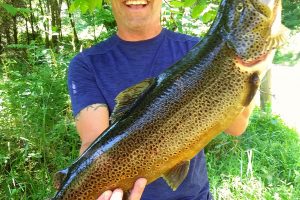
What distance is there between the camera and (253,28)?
2.26 metres

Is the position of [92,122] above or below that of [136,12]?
below

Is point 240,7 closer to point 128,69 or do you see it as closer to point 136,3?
point 136,3

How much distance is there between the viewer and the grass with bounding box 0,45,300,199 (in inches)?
198

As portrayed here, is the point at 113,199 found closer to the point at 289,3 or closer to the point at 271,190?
the point at 271,190

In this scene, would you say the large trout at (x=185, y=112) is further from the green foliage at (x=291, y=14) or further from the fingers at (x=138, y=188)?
the green foliage at (x=291, y=14)

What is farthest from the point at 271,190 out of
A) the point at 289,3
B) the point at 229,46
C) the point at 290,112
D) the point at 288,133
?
the point at 289,3

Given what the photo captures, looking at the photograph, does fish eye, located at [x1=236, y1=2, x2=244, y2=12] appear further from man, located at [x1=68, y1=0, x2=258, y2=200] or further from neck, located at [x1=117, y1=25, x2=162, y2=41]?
neck, located at [x1=117, y1=25, x2=162, y2=41]

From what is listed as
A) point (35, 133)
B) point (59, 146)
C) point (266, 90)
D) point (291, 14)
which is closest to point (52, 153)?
point (59, 146)

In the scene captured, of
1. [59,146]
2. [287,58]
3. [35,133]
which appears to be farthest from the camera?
[287,58]

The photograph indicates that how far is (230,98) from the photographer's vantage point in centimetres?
224

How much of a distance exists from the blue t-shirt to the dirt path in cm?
634

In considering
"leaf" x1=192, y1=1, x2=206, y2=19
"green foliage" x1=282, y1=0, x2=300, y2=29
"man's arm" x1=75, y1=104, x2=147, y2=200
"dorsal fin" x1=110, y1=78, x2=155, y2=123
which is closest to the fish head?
"dorsal fin" x1=110, y1=78, x2=155, y2=123

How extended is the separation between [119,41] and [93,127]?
0.69 metres

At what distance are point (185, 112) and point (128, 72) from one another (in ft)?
2.39
